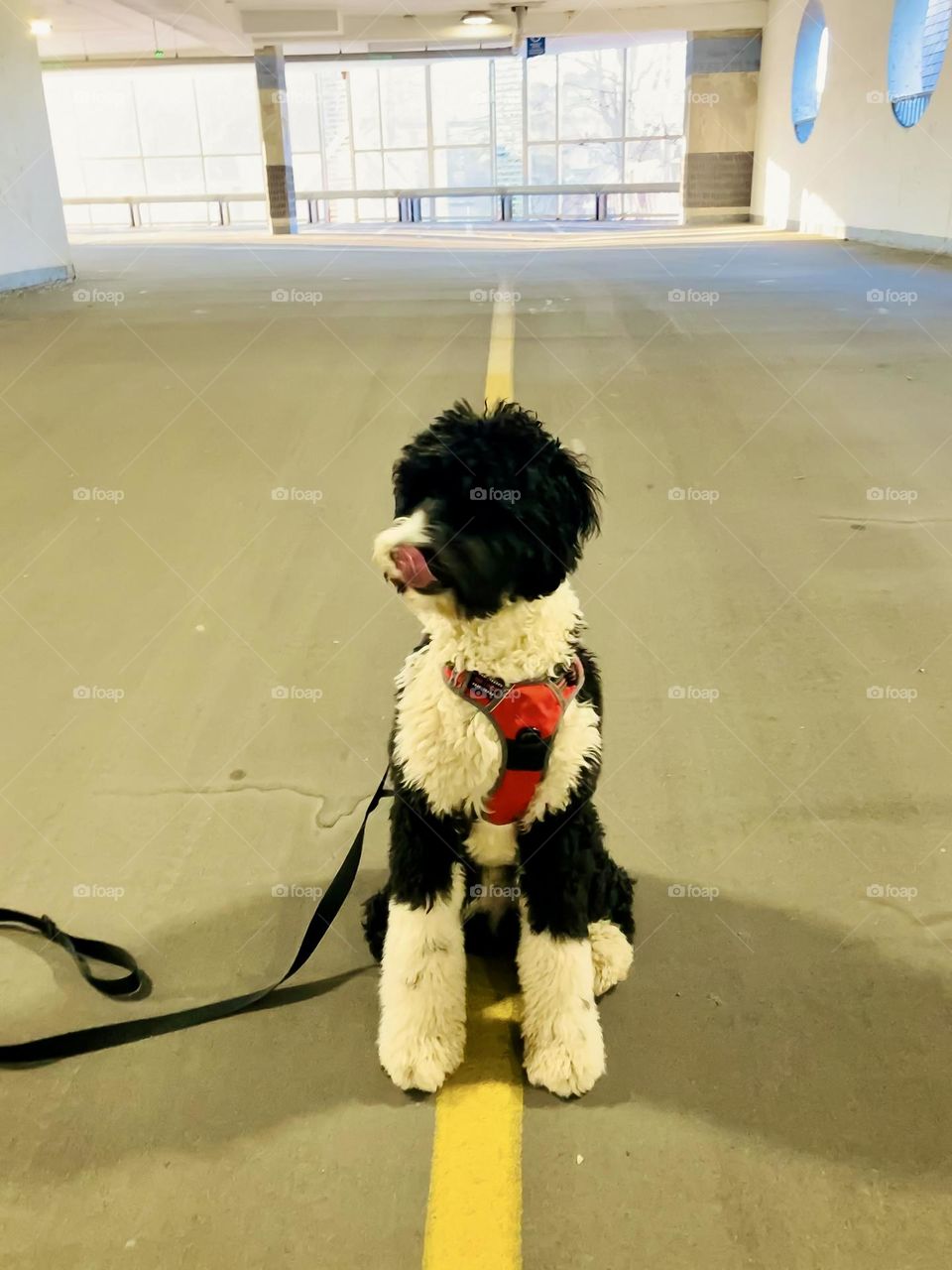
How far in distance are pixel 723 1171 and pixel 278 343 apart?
776cm

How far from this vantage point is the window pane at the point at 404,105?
27516mm

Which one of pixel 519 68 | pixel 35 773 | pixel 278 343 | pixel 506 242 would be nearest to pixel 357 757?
pixel 35 773

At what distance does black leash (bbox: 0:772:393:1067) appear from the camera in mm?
1982

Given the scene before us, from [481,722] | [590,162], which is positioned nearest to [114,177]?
[590,162]

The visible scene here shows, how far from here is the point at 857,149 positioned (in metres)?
15.7

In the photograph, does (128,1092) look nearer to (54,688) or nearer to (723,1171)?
(723,1171)

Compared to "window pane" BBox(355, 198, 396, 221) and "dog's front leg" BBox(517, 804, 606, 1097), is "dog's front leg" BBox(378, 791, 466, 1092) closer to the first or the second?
"dog's front leg" BBox(517, 804, 606, 1097)

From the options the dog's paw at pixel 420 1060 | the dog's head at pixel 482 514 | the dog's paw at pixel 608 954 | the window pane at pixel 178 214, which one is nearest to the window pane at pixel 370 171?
the window pane at pixel 178 214

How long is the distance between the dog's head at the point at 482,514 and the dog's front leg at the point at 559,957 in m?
0.50

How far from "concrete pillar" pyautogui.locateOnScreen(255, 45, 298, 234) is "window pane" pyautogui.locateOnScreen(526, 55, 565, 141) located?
268 inches

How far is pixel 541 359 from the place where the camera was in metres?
7.42

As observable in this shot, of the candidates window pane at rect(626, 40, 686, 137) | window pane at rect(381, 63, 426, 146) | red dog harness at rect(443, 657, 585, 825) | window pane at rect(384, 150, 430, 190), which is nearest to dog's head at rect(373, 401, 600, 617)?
red dog harness at rect(443, 657, 585, 825)

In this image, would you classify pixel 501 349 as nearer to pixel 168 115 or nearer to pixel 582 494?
pixel 582 494

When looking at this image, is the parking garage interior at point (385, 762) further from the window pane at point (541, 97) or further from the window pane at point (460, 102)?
the window pane at point (460, 102)
